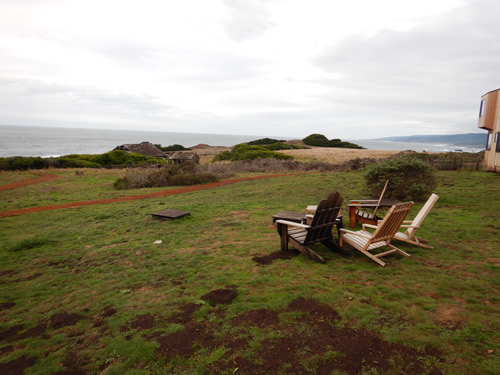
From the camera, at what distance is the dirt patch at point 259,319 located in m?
3.55

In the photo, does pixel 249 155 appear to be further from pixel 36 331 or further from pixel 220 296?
pixel 36 331

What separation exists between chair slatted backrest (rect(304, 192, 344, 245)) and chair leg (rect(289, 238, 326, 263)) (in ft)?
0.50

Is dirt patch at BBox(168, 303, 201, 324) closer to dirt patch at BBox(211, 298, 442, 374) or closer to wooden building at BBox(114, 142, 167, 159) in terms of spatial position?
dirt patch at BBox(211, 298, 442, 374)

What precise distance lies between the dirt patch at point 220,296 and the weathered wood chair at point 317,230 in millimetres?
1760

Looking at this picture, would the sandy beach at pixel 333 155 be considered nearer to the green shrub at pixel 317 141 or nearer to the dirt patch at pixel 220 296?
the green shrub at pixel 317 141

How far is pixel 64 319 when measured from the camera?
3994 millimetres

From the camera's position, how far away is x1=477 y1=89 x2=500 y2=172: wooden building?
1920cm

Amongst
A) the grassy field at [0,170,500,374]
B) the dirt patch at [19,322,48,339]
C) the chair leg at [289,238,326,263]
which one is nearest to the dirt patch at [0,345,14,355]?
the grassy field at [0,170,500,374]

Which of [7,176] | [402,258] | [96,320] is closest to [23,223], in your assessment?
[96,320]

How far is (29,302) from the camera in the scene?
4.55 m

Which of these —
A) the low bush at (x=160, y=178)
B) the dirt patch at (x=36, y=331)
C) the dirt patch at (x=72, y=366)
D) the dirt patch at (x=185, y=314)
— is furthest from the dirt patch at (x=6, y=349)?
the low bush at (x=160, y=178)

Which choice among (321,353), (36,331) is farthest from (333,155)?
(36,331)

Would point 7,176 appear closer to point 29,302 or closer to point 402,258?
point 29,302

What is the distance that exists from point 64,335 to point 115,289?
3.84 ft
